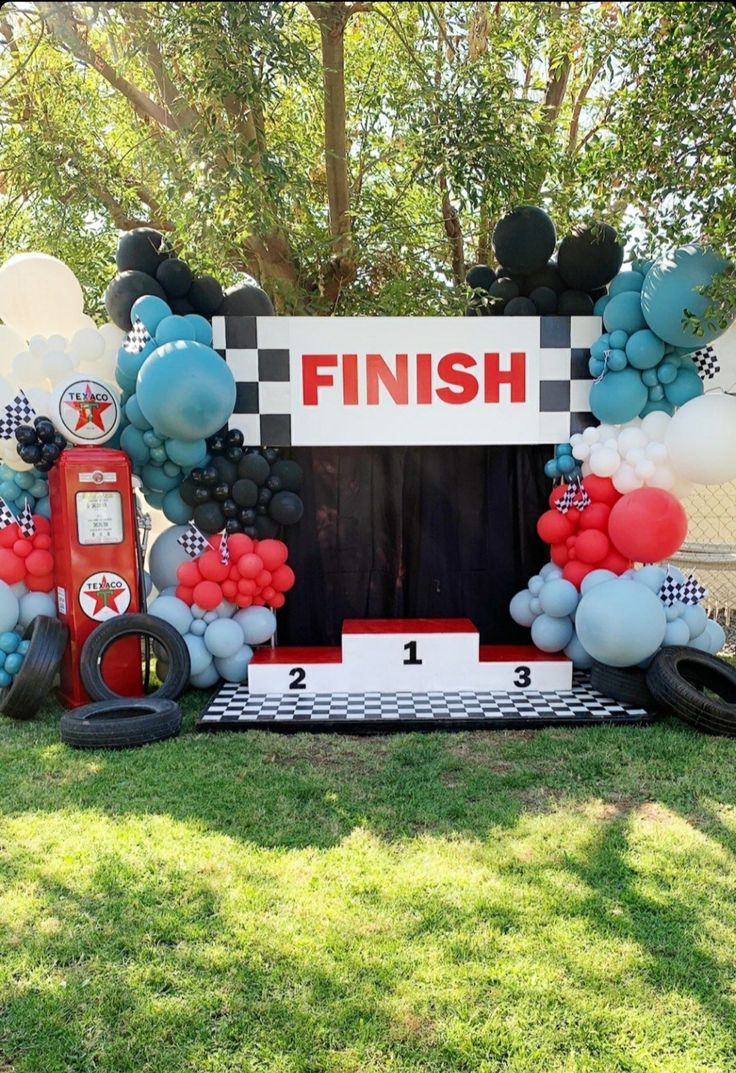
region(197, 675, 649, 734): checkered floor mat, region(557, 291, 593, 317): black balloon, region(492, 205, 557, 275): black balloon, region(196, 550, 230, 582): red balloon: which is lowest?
region(197, 675, 649, 734): checkered floor mat

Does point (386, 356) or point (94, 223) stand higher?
point (94, 223)

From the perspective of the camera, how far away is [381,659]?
4.13 metres

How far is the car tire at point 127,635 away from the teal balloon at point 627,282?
2.89m

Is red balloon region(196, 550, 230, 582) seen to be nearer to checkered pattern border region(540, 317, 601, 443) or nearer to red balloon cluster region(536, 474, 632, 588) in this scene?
red balloon cluster region(536, 474, 632, 588)

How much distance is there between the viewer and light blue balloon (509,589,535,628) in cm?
440

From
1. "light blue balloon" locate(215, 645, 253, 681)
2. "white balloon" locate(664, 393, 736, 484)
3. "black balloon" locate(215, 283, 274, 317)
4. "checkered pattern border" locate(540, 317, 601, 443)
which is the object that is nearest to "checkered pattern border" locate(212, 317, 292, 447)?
"black balloon" locate(215, 283, 274, 317)

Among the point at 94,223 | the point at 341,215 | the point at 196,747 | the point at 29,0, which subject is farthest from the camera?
the point at 94,223

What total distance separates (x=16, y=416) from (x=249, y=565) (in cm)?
139

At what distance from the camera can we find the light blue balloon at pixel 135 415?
407 centimetres

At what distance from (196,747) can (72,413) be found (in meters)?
1.78

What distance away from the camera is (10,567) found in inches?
160

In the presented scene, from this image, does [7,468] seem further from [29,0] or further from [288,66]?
[29,0]

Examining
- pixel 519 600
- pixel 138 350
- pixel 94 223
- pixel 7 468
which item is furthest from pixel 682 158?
pixel 94 223

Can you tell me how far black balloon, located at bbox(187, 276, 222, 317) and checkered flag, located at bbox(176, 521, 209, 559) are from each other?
117 cm
